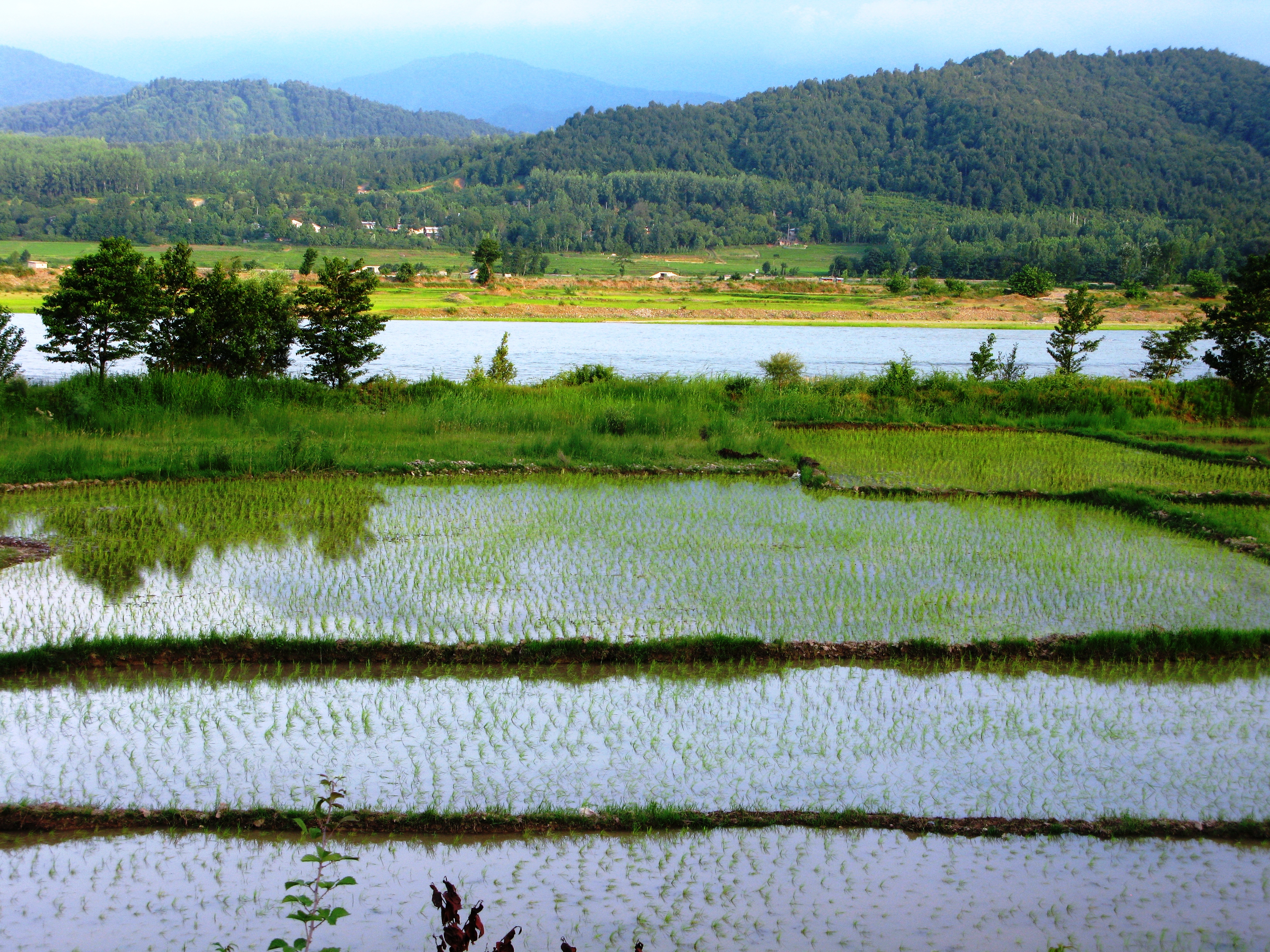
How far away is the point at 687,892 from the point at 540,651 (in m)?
2.79

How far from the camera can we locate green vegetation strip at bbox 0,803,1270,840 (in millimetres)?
4520

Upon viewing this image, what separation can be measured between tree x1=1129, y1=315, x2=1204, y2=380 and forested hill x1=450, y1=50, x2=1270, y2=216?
97323mm

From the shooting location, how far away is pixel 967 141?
127m

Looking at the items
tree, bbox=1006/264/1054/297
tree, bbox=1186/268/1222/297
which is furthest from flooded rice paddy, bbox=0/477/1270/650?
tree, bbox=1186/268/1222/297

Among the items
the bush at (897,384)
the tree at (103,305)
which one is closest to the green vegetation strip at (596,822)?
the tree at (103,305)

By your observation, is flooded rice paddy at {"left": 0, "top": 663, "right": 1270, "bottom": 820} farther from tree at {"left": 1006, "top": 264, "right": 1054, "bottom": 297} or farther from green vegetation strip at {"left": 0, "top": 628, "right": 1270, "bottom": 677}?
tree at {"left": 1006, "top": 264, "right": 1054, "bottom": 297}

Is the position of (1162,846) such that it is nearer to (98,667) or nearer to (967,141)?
(98,667)

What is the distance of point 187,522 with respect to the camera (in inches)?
392

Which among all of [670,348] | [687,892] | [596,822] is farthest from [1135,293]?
[687,892]

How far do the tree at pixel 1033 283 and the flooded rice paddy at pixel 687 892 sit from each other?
5635 centimetres

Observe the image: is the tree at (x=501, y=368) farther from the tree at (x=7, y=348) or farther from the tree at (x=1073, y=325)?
the tree at (x=1073, y=325)

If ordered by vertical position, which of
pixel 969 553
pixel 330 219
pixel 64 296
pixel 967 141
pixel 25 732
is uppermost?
pixel 967 141

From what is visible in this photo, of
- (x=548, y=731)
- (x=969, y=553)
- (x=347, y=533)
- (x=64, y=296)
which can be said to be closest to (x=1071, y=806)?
(x=548, y=731)

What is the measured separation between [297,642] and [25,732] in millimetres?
1671
